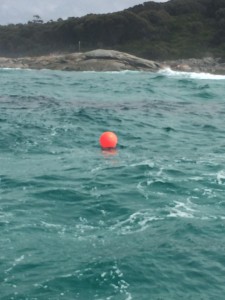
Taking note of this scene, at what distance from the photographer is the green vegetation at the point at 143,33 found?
249 ft

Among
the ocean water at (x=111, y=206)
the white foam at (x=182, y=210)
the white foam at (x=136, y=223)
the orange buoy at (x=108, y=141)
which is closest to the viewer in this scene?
the ocean water at (x=111, y=206)

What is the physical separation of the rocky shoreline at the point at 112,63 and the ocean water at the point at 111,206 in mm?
35428

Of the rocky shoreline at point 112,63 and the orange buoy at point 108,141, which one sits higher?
the rocky shoreline at point 112,63

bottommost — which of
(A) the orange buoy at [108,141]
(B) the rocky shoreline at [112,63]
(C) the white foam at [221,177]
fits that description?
(C) the white foam at [221,177]

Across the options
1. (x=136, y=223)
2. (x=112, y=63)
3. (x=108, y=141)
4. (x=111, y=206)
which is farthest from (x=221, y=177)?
(x=112, y=63)

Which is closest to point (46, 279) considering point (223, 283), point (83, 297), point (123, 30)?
point (83, 297)

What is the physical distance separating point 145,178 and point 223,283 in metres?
6.57

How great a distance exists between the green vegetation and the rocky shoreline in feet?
14.0

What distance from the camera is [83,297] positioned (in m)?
9.01

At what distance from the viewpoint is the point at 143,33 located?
80500 millimetres

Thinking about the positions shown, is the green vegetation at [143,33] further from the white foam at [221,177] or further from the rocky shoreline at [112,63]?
the white foam at [221,177]

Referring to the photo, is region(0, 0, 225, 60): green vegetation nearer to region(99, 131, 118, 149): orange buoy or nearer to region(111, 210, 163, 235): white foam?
region(99, 131, 118, 149): orange buoy

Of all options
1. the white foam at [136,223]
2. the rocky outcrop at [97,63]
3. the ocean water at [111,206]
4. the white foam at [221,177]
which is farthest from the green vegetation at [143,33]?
the white foam at [136,223]

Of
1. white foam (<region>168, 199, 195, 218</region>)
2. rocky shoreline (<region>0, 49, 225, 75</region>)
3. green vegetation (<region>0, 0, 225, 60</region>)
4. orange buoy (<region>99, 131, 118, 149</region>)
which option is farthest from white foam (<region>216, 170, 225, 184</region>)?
green vegetation (<region>0, 0, 225, 60</region>)
